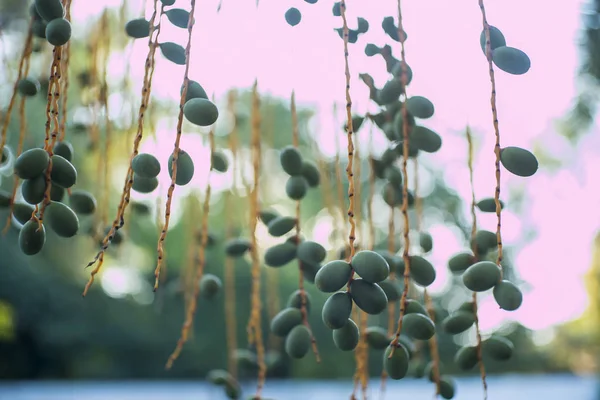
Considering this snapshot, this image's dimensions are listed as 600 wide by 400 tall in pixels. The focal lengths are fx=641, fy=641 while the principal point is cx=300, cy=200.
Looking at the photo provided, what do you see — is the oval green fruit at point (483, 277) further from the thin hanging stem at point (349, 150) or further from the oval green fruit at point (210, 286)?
the oval green fruit at point (210, 286)

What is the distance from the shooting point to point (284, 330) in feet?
1.78

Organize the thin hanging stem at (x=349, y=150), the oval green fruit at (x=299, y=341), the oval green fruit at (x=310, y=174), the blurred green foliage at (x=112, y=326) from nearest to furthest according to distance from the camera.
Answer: the thin hanging stem at (x=349, y=150) → the oval green fruit at (x=299, y=341) → the oval green fruit at (x=310, y=174) → the blurred green foliage at (x=112, y=326)

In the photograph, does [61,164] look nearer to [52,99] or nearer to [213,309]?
[52,99]

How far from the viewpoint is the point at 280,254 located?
59cm

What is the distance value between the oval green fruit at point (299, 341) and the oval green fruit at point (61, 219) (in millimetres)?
194

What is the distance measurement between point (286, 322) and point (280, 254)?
70mm

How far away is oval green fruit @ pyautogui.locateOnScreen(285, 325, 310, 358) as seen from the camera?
53 cm

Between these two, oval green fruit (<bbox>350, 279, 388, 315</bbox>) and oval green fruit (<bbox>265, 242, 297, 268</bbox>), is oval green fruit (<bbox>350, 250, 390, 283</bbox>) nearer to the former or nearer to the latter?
oval green fruit (<bbox>350, 279, 388, 315</bbox>)

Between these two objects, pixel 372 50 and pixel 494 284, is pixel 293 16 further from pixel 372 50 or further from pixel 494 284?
pixel 494 284

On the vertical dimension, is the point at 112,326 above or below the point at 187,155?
below

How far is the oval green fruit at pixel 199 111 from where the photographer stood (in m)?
0.46

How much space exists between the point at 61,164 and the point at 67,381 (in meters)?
5.88

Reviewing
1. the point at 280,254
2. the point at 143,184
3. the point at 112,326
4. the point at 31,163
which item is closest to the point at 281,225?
the point at 280,254

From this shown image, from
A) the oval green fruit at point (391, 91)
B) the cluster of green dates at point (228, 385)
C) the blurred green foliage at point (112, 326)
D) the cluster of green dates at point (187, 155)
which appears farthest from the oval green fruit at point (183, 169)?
the blurred green foliage at point (112, 326)
